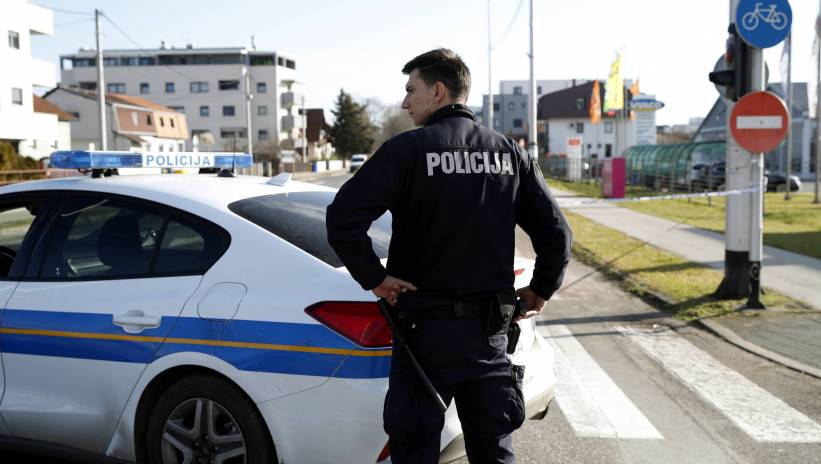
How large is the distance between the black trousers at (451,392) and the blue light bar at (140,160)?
2.31m

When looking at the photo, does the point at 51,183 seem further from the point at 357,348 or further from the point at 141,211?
the point at 357,348

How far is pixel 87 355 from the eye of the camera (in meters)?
3.68

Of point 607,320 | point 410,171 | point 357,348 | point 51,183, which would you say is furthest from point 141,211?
point 607,320

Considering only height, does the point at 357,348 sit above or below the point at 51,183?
below

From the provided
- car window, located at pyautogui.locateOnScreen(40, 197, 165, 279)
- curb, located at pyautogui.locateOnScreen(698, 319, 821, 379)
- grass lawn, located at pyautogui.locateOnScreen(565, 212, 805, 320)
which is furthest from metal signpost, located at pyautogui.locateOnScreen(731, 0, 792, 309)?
car window, located at pyautogui.locateOnScreen(40, 197, 165, 279)

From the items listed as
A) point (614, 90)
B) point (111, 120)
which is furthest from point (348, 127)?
point (614, 90)

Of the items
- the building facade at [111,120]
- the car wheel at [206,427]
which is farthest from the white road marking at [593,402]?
the building facade at [111,120]

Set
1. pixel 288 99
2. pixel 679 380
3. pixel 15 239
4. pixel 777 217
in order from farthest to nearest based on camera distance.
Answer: pixel 288 99 < pixel 777 217 < pixel 679 380 < pixel 15 239

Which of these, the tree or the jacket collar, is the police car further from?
the tree

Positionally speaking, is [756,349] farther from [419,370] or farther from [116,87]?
[116,87]

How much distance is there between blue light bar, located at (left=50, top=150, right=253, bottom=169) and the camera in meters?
4.31

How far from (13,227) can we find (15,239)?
0.26 m

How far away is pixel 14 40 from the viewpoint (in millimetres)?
47719

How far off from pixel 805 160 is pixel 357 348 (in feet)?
228
